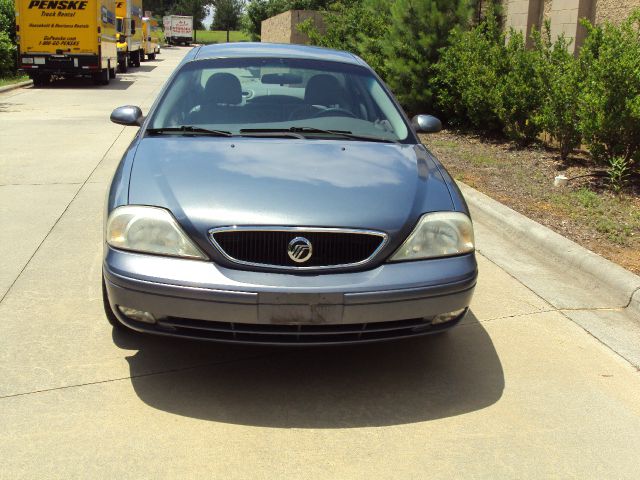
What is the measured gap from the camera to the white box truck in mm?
80062

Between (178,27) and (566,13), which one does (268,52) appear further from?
(178,27)

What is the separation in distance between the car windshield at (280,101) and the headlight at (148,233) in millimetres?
1124

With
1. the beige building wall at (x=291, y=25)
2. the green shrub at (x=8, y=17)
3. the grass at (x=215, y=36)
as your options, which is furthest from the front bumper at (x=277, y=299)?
the grass at (x=215, y=36)

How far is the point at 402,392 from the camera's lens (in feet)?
12.4

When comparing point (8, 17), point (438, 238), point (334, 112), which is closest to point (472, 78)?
point (334, 112)

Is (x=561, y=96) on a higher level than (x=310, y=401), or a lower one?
higher

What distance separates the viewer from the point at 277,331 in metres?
3.46

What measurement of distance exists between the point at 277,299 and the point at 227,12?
343 feet

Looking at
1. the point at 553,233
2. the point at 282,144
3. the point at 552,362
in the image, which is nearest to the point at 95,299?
the point at 282,144

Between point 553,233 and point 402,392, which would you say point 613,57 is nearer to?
point 553,233

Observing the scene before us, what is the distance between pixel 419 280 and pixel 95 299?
2.34 meters

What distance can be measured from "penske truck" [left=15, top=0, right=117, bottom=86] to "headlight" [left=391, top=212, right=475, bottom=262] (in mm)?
21201

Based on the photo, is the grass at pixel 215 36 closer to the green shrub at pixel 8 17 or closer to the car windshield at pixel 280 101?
the green shrub at pixel 8 17

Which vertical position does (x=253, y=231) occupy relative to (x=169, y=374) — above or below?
above
